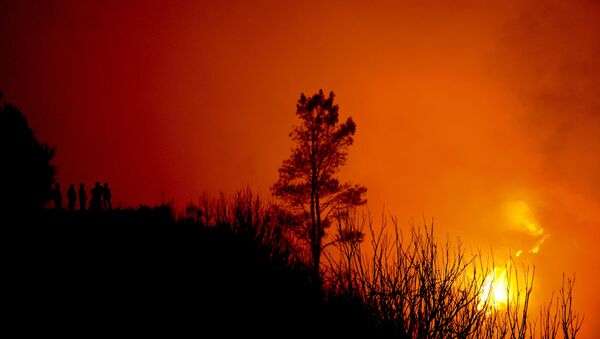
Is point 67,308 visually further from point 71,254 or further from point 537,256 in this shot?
point 537,256

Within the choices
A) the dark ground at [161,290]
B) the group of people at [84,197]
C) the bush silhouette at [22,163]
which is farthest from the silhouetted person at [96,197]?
the dark ground at [161,290]

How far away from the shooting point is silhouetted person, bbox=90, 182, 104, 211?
2195cm

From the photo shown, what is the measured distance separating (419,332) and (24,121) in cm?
3147

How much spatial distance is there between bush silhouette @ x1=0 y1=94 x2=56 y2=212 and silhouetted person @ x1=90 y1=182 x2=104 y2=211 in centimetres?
522

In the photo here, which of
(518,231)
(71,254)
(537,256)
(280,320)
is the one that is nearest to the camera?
(280,320)

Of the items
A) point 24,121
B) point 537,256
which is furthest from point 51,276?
point 537,256

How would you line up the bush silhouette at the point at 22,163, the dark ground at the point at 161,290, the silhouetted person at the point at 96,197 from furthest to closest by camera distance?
the bush silhouette at the point at 22,163 < the silhouetted person at the point at 96,197 < the dark ground at the point at 161,290

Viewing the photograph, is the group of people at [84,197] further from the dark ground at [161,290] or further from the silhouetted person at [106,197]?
the dark ground at [161,290]

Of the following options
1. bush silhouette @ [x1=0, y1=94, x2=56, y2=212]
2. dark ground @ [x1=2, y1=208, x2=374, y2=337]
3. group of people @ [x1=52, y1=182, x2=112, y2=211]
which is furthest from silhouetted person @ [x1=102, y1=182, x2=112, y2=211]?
dark ground @ [x1=2, y1=208, x2=374, y2=337]

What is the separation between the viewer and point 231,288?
9.38 m

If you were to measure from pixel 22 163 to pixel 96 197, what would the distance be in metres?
8.42

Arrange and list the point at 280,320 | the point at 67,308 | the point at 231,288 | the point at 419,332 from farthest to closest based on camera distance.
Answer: the point at 231,288, the point at 280,320, the point at 67,308, the point at 419,332

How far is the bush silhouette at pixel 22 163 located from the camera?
24545 mm

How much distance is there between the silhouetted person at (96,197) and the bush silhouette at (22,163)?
5217mm
